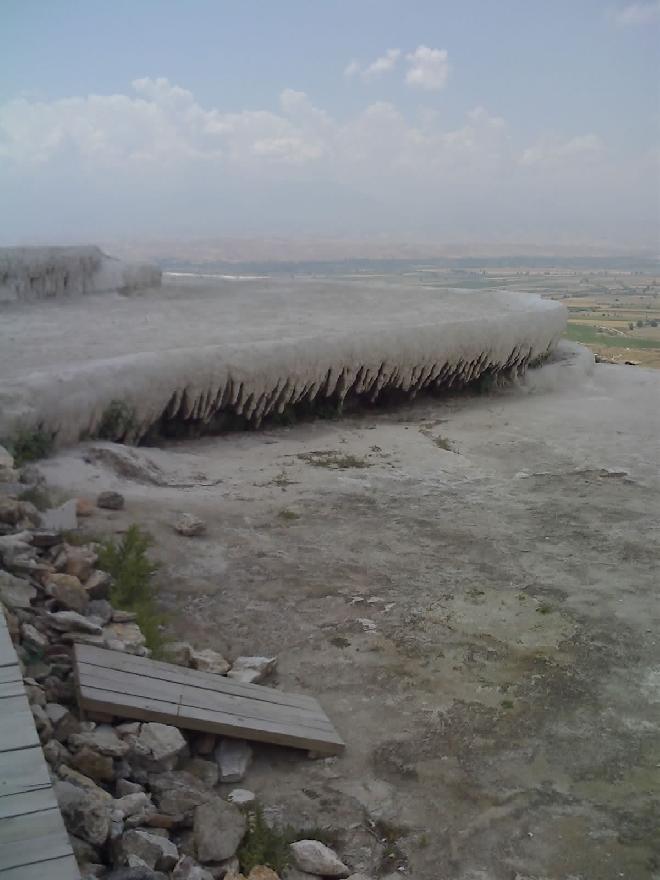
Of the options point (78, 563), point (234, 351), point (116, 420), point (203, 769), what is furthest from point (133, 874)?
point (234, 351)

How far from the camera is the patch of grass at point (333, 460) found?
323 inches

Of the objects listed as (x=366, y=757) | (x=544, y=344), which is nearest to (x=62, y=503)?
(x=366, y=757)

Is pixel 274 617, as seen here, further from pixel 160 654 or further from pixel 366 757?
pixel 366 757

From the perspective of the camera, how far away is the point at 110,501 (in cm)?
630

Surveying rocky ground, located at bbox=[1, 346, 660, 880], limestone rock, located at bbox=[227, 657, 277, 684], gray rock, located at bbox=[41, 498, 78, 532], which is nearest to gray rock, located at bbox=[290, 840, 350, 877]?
rocky ground, located at bbox=[1, 346, 660, 880]

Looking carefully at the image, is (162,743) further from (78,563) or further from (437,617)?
(437,617)

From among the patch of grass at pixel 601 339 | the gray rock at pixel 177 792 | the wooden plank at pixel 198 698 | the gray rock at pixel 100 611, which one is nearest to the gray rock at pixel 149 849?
the gray rock at pixel 177 792

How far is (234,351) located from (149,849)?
21.4ft

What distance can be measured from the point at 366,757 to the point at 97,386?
4761 millimetres

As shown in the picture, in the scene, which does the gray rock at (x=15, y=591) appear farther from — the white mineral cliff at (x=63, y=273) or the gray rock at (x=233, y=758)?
the white mineral cliff at (x=63, y=273)

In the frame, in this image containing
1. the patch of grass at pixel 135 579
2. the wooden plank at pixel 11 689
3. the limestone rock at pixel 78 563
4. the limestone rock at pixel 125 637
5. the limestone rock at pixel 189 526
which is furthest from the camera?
the limestone rock at pixel 189 526

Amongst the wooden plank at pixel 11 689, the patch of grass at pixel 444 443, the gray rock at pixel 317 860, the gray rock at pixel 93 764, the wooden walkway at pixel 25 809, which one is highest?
the wooden plank at pixel 11 689

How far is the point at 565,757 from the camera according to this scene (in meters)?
3.93

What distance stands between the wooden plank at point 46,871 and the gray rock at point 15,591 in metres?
2.02
